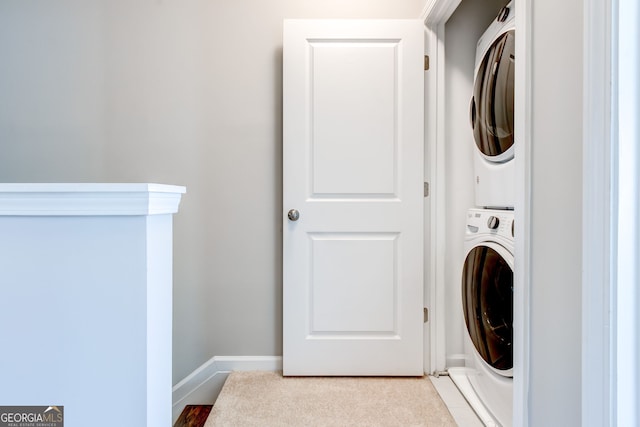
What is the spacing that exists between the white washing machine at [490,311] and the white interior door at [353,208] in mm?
323

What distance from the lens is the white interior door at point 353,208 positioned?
188cm

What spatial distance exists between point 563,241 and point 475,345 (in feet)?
3.21

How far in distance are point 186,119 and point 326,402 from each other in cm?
164

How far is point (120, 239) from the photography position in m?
0.82

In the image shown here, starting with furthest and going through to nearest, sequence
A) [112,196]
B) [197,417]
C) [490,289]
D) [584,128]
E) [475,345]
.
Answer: [197,417]
[475,345]
[490,289]
[112,196]
[584,128]

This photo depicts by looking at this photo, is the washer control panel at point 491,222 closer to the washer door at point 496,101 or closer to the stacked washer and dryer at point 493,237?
the stacked washer and dryer at point 493,237

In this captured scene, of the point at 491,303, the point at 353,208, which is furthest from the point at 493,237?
the point at 353,208

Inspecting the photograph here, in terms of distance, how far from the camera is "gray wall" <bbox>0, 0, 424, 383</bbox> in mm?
1960

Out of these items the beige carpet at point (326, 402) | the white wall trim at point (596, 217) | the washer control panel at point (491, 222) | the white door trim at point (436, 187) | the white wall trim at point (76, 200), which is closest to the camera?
the white wall trim at point (596, 217)

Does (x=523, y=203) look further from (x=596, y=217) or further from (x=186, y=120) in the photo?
(x=186, y=120)

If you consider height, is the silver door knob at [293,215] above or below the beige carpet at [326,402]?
above

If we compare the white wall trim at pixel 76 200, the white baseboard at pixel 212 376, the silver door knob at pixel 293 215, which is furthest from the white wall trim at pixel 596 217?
the white baseboard at pixel 212 376

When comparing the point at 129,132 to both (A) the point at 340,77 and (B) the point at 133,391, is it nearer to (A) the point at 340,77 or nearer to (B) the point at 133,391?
(A) the point at 340,77

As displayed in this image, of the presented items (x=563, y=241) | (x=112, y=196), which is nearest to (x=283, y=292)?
(x=112, y=196)
